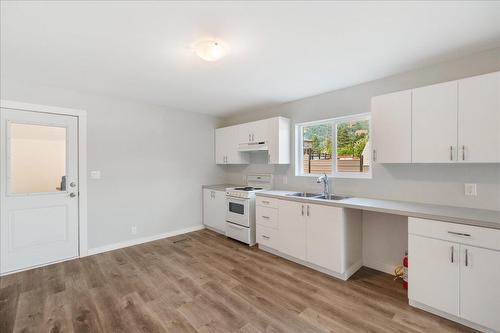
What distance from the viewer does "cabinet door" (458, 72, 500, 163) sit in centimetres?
190

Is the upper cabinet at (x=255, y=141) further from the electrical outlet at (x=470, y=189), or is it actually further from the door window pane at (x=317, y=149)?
the electrical outlet at (x=470, y=189)

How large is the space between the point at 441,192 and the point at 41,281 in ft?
15.3

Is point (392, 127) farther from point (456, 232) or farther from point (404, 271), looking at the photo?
point (404, 271)

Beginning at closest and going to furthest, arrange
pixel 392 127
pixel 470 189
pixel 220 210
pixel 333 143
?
pixel 470 189 < pixel 392 127 < pixel 333 143 < pixel 220 210

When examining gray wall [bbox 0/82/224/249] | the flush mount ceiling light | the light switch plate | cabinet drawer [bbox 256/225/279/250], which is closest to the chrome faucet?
cabinet drawer [bbox 256/225/279/250]

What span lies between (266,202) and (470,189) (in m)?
2.30

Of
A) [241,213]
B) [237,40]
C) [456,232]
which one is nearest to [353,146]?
[456,232]

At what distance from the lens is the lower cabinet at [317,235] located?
8.77 feet

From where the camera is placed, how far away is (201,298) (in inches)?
92.2

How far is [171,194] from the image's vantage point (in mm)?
4355

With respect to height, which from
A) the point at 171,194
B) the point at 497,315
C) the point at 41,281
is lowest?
the point at 41,281

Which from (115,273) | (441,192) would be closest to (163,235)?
(115,273)

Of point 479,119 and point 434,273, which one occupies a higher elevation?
point 479,119

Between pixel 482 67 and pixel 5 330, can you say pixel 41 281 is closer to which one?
pixel 5 330
